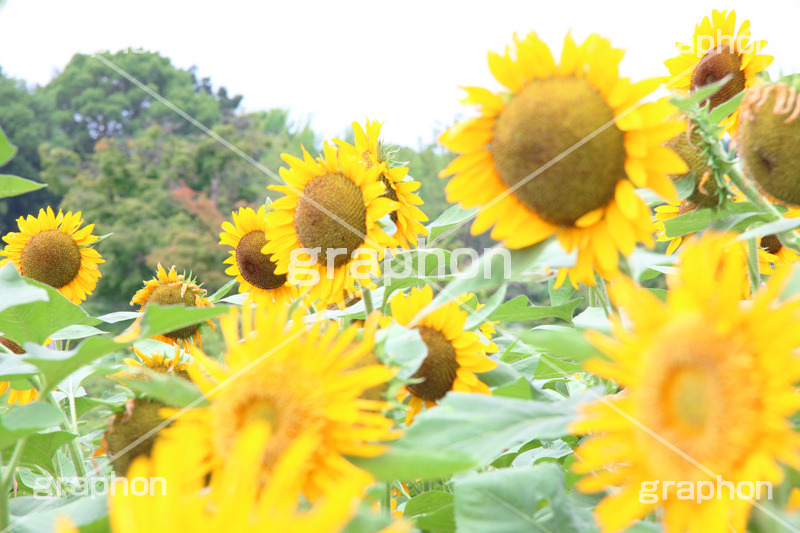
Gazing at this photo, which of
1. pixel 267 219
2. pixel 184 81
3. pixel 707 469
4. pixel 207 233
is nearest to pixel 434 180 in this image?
pixel 207 233

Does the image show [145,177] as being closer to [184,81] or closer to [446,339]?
[184,81]

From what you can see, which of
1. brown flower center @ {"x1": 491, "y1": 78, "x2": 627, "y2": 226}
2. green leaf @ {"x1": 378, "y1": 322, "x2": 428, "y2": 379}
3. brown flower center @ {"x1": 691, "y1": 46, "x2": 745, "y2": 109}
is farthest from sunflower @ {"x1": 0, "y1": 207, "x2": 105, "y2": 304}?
brown flower center @ {"x1": 691, "y1": 46, "x2": 745, "y2": 109}

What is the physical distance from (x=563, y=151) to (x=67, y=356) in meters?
0.68

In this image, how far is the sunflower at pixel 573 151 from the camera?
0.79 metres

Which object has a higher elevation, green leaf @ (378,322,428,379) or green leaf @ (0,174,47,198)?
green leaf @ (0,174,47,198)

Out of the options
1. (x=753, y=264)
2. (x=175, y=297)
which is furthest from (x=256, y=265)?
(x=753, y=264)

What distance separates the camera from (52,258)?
8.52 ft

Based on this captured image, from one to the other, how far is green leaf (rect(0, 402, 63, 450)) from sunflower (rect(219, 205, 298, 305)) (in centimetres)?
138

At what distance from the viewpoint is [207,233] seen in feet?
48.9

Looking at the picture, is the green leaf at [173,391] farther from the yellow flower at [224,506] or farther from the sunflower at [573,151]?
the sunflower at [573,151]

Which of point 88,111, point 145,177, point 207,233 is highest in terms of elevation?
point 88,111

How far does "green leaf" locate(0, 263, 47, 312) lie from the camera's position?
Result: 2.74ft

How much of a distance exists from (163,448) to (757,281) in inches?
41.4

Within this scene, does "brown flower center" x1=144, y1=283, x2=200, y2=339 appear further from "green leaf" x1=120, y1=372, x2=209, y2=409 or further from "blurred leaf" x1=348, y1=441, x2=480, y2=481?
"blurred leaf" x1=348, y1=441, x2=480, y2=481
